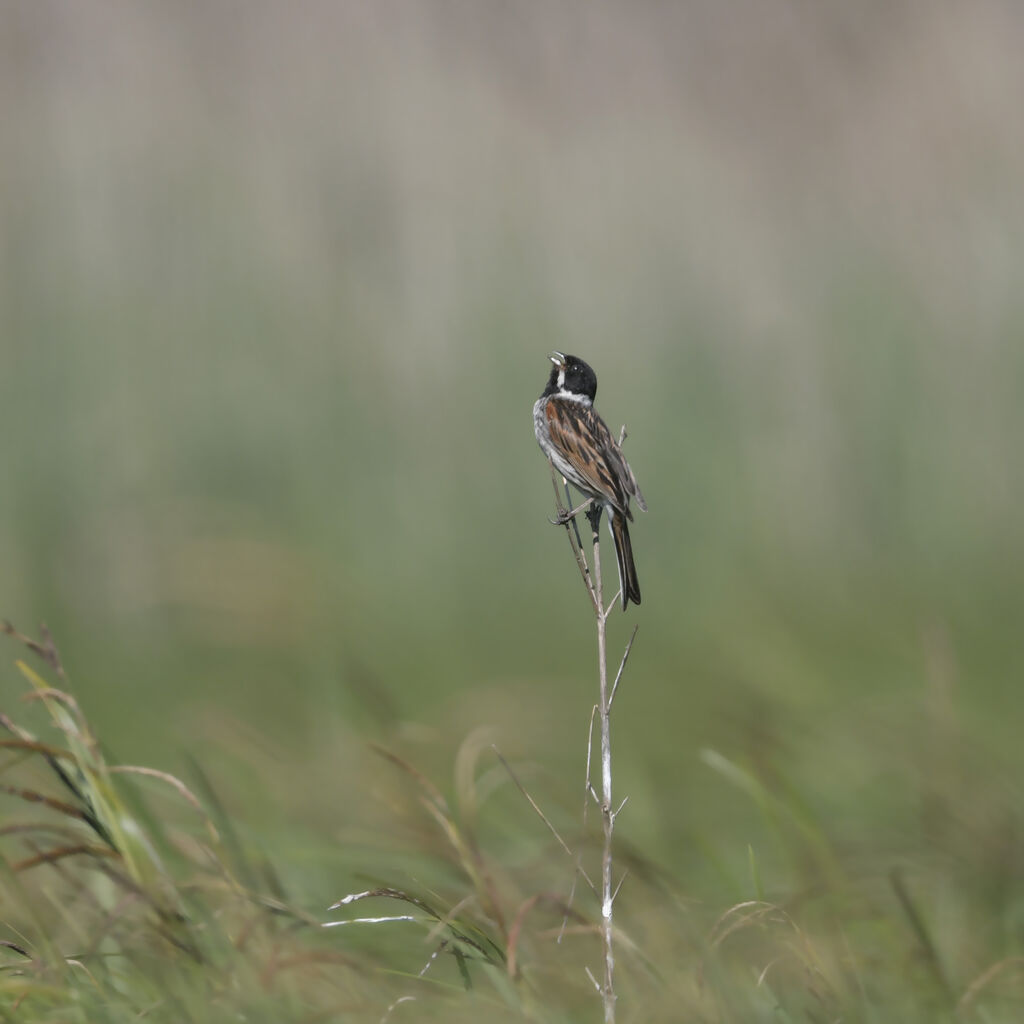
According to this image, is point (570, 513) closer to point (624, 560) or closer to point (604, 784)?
point (624, 560)

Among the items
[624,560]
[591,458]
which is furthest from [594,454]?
[624,560]

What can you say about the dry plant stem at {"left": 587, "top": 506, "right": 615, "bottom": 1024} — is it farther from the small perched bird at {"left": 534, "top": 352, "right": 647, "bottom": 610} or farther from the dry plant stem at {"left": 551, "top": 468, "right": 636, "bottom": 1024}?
the small perched bird at {"left": 534, "top": 352, "right": 647, "bottom": 610}

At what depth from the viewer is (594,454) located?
2.65 meters

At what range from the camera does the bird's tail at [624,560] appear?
2.36m

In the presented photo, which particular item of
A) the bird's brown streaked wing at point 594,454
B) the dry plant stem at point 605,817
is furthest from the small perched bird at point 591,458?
the dry plant stem at point 605,817

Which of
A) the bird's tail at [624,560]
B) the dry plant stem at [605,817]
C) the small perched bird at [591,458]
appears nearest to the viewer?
the dry plant stem at [605,817]

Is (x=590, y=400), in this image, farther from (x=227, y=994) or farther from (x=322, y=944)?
(x=227, y=994)

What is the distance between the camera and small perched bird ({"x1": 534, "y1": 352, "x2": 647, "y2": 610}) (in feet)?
8.53

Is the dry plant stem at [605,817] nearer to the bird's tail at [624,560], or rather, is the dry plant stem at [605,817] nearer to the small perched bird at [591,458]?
the bird's tail at [624,560]

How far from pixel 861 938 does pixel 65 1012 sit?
1.69 m

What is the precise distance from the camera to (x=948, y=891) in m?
2.47

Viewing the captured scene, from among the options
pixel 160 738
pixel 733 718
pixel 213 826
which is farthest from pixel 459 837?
pixel 160 738

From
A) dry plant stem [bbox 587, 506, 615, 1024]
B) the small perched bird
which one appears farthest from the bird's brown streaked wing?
dry plant stem [bbox 587, 506, 615, 1024]

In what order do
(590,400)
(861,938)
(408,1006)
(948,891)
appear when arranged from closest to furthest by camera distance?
(408,1006) → (948,891) → (861,938) → (590,400)
